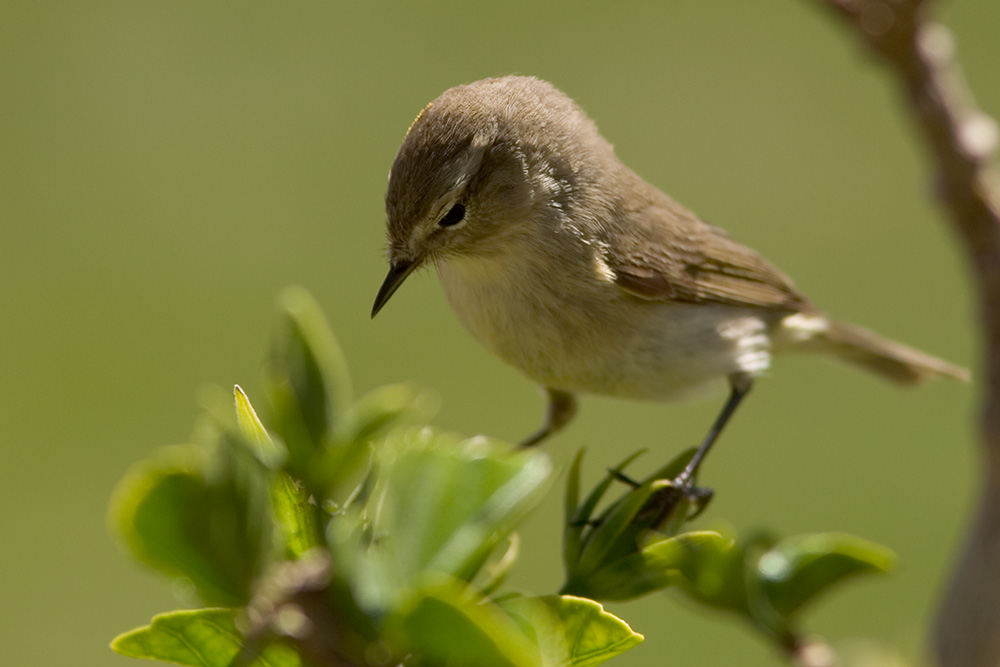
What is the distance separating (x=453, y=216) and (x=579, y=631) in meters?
1.57

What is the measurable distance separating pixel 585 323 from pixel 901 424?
166 inches

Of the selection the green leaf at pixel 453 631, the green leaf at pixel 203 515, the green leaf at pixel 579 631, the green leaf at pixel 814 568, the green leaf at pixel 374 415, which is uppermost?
the green leaf at pixel 374 415

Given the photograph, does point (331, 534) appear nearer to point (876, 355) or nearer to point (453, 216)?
point (453, 216)

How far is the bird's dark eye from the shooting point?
2.16m

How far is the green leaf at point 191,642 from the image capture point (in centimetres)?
67

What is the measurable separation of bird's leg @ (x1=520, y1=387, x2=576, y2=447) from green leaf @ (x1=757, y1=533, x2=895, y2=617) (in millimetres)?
1842

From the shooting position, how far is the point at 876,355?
3.40m

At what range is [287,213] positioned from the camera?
6531 mm

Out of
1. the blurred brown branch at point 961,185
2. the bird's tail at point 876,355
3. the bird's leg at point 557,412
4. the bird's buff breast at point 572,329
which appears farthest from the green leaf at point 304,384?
the bird's tail at point 876,355

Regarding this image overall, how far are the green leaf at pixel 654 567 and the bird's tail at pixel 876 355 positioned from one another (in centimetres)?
255

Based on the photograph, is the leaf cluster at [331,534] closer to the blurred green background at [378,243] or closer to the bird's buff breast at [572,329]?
the bird's buff breast at [572,329]

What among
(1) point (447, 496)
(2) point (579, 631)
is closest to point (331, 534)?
(1) point (447, 496)

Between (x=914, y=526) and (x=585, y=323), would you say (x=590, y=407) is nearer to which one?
(x=914, y=526)

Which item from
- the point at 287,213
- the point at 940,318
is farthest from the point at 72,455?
the point at 940,318
